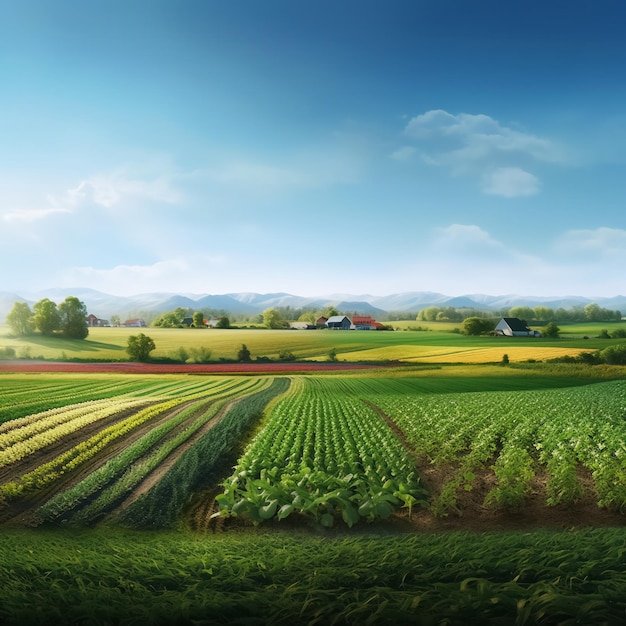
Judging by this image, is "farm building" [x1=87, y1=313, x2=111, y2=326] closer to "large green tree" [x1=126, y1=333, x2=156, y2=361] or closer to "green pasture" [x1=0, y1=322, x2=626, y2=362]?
"green pasture" [x1=0, y1=322, x2=626, y2=362]

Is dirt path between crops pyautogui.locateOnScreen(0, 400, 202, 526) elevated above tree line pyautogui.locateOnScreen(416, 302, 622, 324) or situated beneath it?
situated beneath

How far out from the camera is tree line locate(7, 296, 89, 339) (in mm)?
6074

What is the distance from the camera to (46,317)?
6.17 meters

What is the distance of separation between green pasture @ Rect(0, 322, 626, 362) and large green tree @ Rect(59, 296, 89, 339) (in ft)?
0.29

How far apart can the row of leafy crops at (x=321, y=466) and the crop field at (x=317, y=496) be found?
0.07ft

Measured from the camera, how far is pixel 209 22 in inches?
228

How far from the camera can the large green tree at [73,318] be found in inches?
245

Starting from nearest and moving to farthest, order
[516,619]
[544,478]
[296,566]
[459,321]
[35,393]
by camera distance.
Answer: [516,619], [296,566], [544,478], [35,393], [459,321]

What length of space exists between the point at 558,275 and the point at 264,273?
3.92m

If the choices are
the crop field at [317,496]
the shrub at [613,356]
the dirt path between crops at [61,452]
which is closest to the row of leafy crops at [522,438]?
the crop field at [317,496]

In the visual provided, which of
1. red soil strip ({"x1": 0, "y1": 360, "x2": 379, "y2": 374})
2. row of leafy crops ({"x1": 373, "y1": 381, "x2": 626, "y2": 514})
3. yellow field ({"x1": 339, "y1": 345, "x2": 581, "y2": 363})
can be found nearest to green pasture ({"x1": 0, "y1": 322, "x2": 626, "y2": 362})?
yellow field ({"x1": 339, "y1": 345, "x2": 581, "y2": 363})

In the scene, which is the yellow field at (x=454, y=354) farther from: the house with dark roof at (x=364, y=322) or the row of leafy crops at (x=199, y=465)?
the row of leafy crops at (x=199, y=465)

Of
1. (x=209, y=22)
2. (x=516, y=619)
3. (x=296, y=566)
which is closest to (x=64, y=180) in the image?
(x=209, y=22)

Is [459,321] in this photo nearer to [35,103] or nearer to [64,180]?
[64,180]
